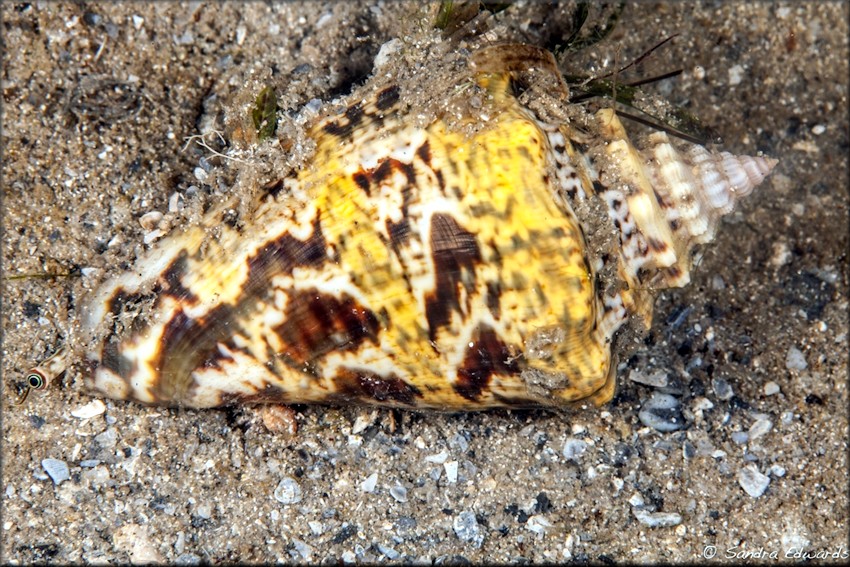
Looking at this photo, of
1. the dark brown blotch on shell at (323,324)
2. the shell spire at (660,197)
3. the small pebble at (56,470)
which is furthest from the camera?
the small pebble at (56,470)

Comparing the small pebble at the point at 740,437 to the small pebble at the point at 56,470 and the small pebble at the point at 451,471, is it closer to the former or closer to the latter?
the small pebble at the point at 451,471

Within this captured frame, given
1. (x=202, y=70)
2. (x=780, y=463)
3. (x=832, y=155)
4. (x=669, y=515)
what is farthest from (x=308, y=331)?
(x=832, y=155)

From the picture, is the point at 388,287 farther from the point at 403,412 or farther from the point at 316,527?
the point at 316,527

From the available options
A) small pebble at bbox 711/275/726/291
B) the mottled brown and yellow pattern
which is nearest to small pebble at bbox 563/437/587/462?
the mottled brown and yellow pattern

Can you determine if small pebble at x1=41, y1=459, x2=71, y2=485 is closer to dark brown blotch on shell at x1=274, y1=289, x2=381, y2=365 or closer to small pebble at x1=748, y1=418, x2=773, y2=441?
dark brown blotch on shell at x1=274, y1=289, x2=381, y2=365

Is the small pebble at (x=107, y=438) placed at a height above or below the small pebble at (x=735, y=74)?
below

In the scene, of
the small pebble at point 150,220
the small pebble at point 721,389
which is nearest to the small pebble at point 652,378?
the small pebble at point 721,389
